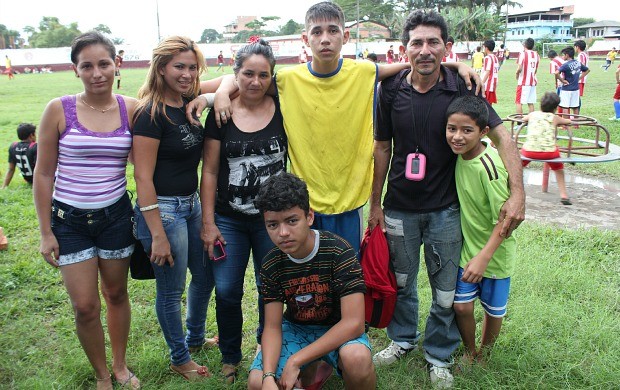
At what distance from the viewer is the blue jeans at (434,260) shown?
2906 mm

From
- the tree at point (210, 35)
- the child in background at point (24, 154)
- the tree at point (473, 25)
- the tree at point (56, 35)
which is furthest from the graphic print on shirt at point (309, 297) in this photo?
the tree at point (210, 35)

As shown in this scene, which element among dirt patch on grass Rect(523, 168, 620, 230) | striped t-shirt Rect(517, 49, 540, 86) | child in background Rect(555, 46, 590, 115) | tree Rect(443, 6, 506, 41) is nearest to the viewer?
dirt patch on grass Rect(523, 168, 620, 230)

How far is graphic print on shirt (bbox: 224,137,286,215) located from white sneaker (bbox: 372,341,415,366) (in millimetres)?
1209

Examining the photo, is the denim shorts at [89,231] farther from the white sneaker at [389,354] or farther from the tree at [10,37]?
the tree at [10,37]

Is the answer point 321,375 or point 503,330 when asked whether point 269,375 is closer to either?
point 321,375

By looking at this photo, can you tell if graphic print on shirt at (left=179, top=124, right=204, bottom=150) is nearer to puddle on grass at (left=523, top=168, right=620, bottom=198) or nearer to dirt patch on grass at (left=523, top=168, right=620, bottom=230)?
dirt patch on grass at (left=523, top=168, right=620, bottom=230)

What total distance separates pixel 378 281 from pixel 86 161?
167 cm

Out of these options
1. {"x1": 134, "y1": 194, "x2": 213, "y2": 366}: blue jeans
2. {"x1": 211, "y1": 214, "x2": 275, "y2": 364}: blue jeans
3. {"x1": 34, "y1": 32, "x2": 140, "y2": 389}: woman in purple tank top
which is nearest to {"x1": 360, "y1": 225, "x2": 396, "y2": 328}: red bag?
{"x1": 211, "y1": 214, "x2": 275, "y2": 364}: blue jeans

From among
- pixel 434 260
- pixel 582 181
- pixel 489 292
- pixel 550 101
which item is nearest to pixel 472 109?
pixel 434 260

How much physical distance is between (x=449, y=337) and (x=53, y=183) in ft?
7.57

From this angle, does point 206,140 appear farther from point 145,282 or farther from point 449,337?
point 145,282

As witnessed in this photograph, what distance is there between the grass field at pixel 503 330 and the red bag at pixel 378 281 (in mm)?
387

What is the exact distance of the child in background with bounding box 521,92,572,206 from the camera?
6328mm

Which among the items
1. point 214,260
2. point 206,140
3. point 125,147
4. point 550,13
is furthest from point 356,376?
point 550,13
